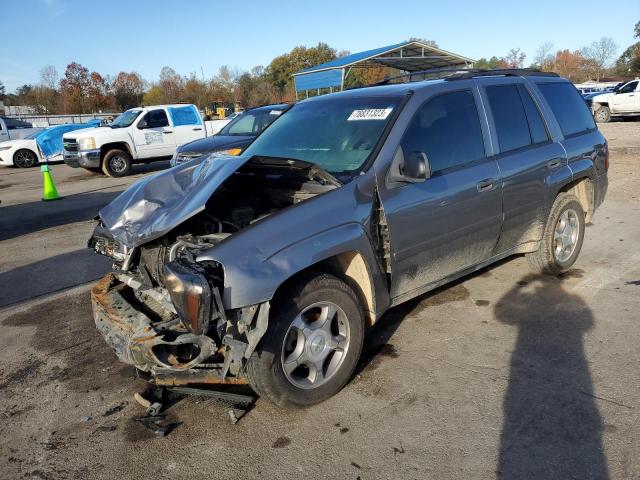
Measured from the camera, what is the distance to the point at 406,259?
11.2ft

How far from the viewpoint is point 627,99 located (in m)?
24.2

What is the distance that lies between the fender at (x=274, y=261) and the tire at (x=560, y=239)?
251 cm

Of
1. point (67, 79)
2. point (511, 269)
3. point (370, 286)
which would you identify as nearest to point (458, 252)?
point (370, 286)

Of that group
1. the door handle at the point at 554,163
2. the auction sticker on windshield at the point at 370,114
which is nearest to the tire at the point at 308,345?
the auction sticker on windshield at the point at 370,114

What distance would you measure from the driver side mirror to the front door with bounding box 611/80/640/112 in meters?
26.0

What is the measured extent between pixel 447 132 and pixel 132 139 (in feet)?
42.6

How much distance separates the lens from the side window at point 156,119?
14.9m

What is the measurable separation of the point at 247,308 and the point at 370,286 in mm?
916

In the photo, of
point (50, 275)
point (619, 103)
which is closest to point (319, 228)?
point (50, 275)

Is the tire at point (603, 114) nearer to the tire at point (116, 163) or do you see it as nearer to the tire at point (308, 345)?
the tire at point (116, 163)

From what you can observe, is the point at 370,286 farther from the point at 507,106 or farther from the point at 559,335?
the point at 507,106

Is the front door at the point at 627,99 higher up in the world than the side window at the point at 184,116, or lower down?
lower down

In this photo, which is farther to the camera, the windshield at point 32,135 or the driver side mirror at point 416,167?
the windshield at point 32,135

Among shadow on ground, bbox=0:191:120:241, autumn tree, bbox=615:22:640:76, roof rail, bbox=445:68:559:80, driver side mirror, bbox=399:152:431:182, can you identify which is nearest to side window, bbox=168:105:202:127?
shadow on ground, bbox=0:191:120:241
